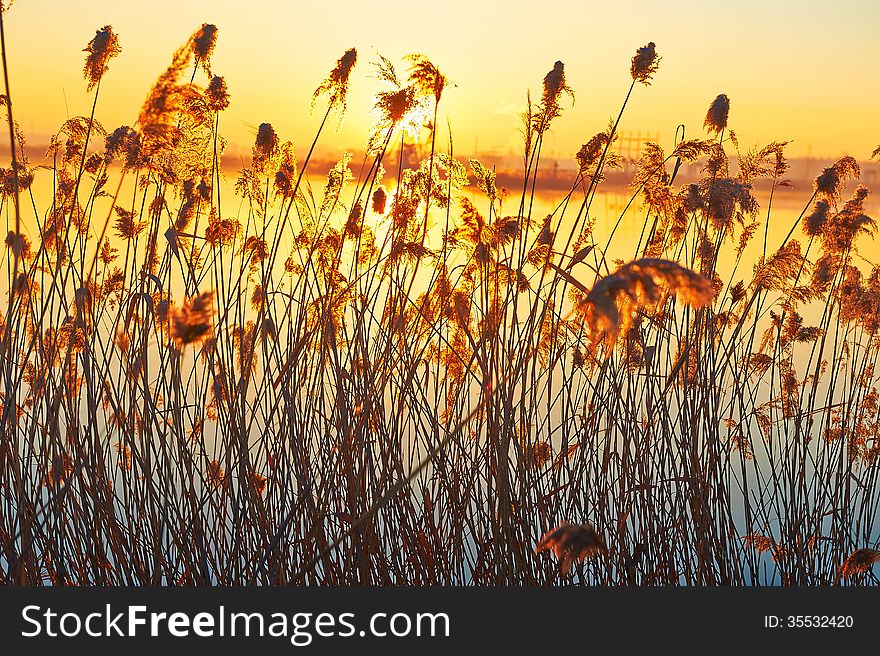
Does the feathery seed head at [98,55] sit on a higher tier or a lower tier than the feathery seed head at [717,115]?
higher

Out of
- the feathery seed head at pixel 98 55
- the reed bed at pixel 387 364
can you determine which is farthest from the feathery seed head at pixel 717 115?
the feathery seed head at pixel 98 55

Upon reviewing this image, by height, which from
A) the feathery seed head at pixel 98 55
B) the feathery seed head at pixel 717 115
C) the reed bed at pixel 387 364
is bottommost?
the reed bed at pixel 387 364

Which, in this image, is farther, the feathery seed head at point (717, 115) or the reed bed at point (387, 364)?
the feathery seed head at point (717, 115)

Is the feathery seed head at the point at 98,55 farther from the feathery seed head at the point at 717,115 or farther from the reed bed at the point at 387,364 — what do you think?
the feathery seed head at the point at 717,115

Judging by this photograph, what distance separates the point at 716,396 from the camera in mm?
2953

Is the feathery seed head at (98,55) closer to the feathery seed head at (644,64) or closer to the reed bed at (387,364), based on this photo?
the reed bed at (387,364)

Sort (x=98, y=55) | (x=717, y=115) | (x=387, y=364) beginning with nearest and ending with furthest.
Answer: (x=98, y=55)
(x=387, y=364)
(x=717, y=115)

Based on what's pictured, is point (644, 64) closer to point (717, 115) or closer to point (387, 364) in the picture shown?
point (717, 115)

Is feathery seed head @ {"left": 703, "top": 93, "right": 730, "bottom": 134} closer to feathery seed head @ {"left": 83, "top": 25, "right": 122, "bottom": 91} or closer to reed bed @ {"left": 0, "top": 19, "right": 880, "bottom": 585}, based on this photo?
reed bed @ {"left": 0, "top": 19, "right": 880, "bottom": 585}

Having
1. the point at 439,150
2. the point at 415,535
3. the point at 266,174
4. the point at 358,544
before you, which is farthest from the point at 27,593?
the point at 439,150

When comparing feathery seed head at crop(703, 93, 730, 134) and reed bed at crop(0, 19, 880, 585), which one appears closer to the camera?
reed bed at crop(0, 19, 880, 585)

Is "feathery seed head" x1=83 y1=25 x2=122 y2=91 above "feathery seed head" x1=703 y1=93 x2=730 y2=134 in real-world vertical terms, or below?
above

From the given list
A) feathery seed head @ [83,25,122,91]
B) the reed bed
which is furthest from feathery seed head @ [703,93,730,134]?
feathery seed head @ [83,25,122,91]

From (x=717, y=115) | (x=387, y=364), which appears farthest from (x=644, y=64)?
(x=387, y=364)
